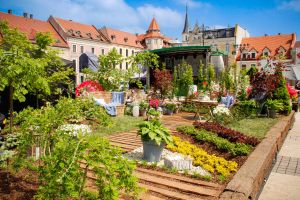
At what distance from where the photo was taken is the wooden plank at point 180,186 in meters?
3.77

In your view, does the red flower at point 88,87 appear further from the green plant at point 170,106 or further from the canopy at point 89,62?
the green plant at point 170,106

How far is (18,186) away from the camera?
353cm

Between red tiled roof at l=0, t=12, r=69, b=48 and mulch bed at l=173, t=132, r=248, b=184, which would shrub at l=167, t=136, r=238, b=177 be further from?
red tiled roof at l=0, t=12, r=69, b=48

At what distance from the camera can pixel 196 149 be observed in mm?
5836

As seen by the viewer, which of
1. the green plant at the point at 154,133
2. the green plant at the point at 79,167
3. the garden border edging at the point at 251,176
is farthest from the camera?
the green plant at the point at 154,133

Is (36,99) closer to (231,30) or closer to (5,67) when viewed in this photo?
(5,67)

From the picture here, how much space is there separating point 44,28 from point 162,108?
36880 millimetres

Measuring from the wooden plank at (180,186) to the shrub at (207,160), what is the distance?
2.52 feet

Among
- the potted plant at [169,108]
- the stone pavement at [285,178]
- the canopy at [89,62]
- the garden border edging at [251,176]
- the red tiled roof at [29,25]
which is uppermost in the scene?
the red tiled roof at [29,25]

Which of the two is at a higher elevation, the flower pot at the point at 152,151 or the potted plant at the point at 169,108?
the potted plant at the point at 169,108

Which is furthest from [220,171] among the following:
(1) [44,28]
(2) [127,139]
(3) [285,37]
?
(3) [285,37]

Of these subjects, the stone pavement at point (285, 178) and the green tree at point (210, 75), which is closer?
the stone pavement at point (285, 178)

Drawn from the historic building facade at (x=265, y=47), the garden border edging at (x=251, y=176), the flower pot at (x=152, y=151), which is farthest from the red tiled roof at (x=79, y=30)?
the garden border edging at (x=251, y=176)

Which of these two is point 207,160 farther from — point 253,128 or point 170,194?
point 253,128
